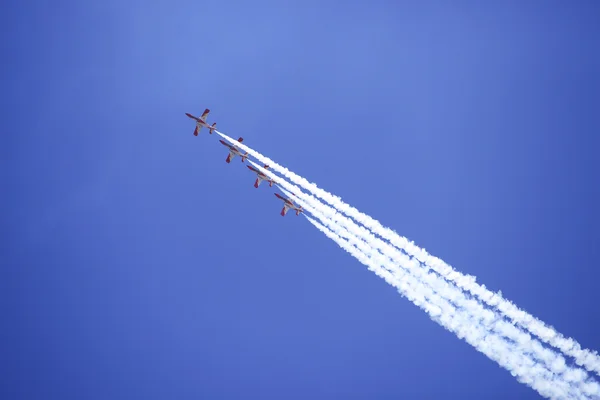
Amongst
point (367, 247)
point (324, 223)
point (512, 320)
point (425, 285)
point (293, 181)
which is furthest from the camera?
point (293, 181)

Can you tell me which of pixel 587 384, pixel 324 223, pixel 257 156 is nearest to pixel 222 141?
pixel 257 156

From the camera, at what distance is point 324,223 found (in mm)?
44812

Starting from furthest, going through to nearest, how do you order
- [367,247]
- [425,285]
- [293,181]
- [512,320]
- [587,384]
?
[293,181] < [367,247] < [425,285] < [512,320] < [587,384]

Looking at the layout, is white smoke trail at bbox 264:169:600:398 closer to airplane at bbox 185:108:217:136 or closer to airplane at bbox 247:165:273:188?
airplane at bbox 247:165:273:188

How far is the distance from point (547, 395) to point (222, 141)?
35707 millimetres

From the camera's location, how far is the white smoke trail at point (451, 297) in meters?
31.8

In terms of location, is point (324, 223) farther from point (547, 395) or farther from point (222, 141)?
point (547, 395)

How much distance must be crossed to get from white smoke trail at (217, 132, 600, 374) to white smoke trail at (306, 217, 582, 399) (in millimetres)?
1728

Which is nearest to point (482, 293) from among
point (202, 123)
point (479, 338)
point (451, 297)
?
point (451, 297)

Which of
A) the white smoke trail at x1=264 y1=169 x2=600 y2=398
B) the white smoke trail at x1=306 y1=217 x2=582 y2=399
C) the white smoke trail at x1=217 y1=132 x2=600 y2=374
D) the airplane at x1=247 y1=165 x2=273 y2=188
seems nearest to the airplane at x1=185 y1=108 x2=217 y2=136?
the airplane at x1=247 y1=165 x2=273 y2=188

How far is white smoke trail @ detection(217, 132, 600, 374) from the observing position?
31.6 m

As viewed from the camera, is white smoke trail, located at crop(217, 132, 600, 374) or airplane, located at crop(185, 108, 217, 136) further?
airplane, located at crop(185, 108, 217, 136)

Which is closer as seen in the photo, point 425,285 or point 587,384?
point 587,384

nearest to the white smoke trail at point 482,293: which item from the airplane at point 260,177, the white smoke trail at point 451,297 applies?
the white smoke trail at point 451,297
